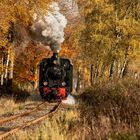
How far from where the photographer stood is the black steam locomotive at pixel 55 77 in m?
25.8

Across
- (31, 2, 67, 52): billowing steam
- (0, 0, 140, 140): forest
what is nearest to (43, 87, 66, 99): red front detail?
(0, 0, 140, 140): forest

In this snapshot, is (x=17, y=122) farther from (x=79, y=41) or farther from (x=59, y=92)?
(x=79, y=41)

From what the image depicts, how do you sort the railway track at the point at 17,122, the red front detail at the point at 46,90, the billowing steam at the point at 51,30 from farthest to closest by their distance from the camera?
the red front detail at the point at 46,90 < the billowing steam at the point at 51,30 < the railway track at the point at 17,122

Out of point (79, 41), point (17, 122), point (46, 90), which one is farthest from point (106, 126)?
point (79, 41)

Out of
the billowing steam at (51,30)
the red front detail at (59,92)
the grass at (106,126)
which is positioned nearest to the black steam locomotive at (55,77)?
the red front detail at (59,92)

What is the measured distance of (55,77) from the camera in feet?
85.2

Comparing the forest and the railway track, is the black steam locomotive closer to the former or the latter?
the forest

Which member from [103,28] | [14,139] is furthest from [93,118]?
[103,28]

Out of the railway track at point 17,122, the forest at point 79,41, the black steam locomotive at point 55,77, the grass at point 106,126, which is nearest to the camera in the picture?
the grass at point 106,126

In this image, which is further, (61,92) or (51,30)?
(51,30)

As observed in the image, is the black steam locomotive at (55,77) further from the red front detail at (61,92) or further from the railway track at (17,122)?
the railway track at (17,122)

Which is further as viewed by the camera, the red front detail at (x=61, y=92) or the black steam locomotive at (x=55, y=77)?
the red front detail at (x=61, y=92)

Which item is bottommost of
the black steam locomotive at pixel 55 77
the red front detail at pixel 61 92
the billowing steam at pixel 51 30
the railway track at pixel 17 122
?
the railway track at pixel 17 122

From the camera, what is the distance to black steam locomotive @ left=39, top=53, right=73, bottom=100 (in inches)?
1016
